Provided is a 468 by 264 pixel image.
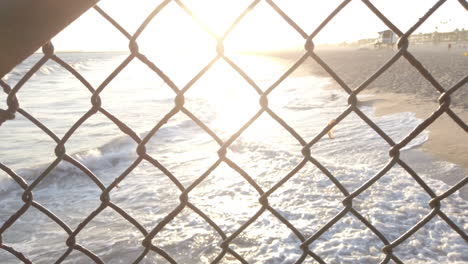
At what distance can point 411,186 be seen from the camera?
5902mm

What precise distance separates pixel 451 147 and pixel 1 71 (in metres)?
8.46

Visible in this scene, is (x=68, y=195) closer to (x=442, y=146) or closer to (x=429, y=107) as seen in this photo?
(x=442, y=146)

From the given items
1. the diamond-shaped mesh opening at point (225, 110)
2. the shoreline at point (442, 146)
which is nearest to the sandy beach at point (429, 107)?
the shoreline at point (442, 146)

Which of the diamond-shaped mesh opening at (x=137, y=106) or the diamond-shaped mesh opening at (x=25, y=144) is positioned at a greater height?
the diamond-shaped mesh opening at (x=137, y=106)

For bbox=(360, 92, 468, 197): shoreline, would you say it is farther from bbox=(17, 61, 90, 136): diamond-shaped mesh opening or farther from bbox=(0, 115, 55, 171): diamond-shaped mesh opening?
bbox=(17, 61, 90, 136): diamond-shaped mesh opening

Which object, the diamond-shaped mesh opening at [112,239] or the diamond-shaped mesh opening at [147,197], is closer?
the diamond-shaped mesh opening at [112,239]

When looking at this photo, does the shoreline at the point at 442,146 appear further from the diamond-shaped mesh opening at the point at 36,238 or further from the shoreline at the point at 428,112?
the diamond-shaped mesh opening at the point at 36,238

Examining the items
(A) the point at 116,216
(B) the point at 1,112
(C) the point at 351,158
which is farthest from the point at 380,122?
(B) the point at 1,112

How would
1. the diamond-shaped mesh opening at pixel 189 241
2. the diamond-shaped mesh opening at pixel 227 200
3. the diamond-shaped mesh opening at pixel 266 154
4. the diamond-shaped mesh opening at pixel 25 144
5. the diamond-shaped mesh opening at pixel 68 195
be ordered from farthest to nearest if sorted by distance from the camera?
1. the diamond-shaped mesh opening at pixel 25 144
2. the diamond-shaped mesh opening at pixel 266 154
3. the diamond-shaped mesh opening at pixel 68 195
4. the diamond-shaped mesh opening at pixel 227 200
5. the diamond-shaped mesh opening at pixel 189 241

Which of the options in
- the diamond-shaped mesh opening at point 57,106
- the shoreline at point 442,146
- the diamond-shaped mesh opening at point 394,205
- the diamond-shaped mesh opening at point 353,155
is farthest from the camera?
the diamond-shaped mesh opening at point 57,106

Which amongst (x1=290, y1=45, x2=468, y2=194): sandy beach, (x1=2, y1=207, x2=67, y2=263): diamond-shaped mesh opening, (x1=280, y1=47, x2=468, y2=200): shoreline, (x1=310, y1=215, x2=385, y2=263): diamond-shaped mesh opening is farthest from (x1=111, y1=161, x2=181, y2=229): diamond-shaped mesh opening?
(x1=290, y1=45, x2=468, y2=194): sandy beach

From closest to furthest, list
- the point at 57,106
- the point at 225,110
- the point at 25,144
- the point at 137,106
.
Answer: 1. the point at 25,144
2. the point at 225,110
3. the point at 57,106
4. the point at 137,106

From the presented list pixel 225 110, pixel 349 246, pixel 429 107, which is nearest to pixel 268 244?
pixel 349 246

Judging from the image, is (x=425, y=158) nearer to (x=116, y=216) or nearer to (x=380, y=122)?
(x=380, y=122)
